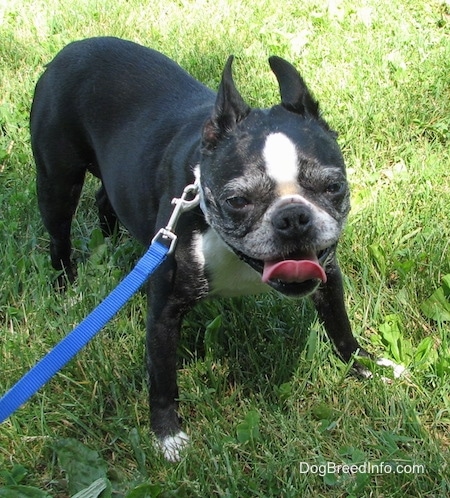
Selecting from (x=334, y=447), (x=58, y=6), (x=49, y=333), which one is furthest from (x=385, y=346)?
(x=58, y=6)

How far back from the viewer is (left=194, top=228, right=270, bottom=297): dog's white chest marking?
2.55m

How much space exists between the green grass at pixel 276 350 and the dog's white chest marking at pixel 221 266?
345 millimetres

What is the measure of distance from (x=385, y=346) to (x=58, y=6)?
4092 millimetres

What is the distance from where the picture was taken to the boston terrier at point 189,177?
2.19 metres

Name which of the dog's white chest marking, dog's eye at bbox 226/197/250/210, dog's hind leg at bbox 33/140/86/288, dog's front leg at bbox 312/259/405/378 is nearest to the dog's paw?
dog's front leg at bbox 312/259/405/378

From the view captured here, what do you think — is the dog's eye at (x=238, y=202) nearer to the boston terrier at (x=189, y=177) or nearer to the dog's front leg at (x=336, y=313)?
the boston terrier at (x=189, y=177)

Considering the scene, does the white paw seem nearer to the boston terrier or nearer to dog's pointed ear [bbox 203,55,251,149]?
the boston terrier

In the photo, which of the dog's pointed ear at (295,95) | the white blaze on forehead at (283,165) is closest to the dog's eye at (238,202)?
the white blaze on forehead at (283,165)

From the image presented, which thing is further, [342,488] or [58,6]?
[58,6]

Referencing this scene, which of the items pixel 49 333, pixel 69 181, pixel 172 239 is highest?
pixel 172 239

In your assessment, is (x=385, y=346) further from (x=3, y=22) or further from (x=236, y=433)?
(x=3, y=22)

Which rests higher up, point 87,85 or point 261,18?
point 87,85

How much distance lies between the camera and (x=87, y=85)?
323 cm

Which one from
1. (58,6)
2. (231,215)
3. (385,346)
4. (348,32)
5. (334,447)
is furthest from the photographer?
(58,6)
